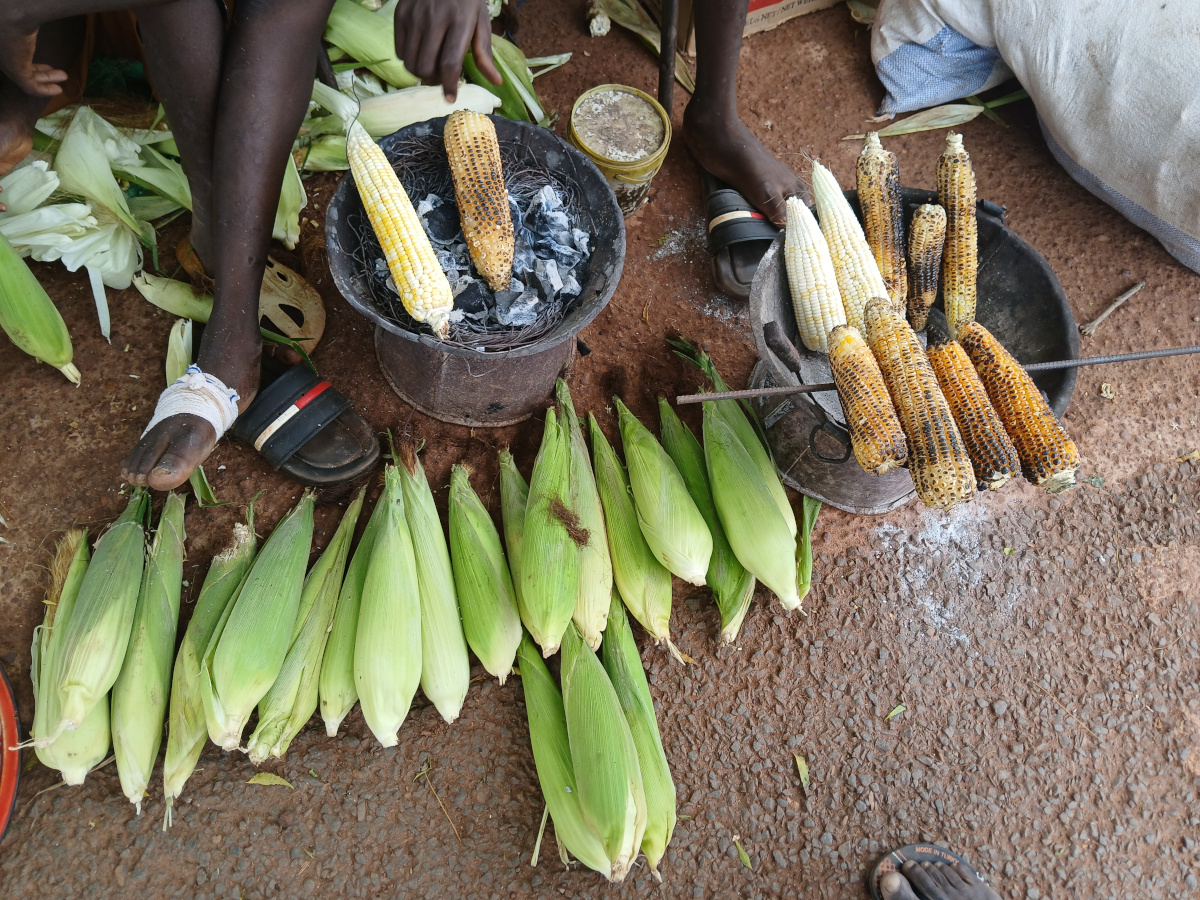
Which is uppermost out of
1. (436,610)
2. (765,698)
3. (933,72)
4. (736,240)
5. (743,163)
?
(933,72)

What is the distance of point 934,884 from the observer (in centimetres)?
211

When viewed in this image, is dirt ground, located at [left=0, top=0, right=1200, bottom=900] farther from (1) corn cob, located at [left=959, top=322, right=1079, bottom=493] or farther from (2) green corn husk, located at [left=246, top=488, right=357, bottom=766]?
(1) corn cob, located at [left=959, top=322, right=1079, bottom=493]

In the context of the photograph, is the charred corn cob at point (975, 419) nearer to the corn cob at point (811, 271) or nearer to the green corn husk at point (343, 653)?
the corn cob at point (811, 271)

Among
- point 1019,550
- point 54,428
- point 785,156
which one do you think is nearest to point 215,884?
point 54,428

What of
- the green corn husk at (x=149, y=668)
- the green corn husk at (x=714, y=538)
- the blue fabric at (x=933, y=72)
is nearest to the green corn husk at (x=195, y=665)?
the green corn husk at (x=149, y=668)

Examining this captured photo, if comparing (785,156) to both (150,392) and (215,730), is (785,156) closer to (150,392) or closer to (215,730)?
(150,392)

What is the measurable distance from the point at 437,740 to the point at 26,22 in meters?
2.04

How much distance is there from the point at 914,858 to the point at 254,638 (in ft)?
6.33

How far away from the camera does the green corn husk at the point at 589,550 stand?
7.06 feet

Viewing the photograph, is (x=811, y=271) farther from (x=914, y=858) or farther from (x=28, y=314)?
(x=28, y=314)

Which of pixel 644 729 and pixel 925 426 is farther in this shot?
pixel 644 729

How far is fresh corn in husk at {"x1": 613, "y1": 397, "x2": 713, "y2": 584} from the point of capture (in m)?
2.23

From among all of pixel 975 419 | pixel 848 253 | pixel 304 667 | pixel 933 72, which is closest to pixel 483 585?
pixel 304 667

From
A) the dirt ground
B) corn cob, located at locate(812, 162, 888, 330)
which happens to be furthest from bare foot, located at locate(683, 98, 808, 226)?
corn cob, located at locate(812, 162, 888, 330)
